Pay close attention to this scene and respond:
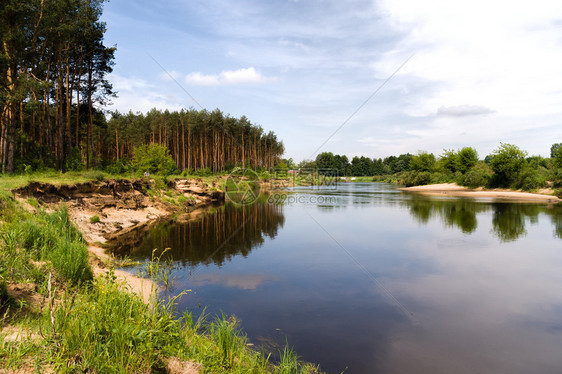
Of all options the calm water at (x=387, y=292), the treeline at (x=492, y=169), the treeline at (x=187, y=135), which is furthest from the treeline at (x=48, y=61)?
the treeline at (x=492, y=169)

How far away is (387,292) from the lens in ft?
36.6

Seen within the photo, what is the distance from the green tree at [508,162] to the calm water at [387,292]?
4019 centimetres

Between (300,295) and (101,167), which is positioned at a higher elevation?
(101,167)

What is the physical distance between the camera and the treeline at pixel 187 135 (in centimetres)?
7238

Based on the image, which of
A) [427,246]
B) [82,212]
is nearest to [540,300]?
[427,246]

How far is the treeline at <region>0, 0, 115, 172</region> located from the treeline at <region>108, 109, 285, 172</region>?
33.9 m

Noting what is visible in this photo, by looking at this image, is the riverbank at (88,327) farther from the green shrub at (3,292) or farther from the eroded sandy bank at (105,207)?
the eroded sandy bank at (105,207)

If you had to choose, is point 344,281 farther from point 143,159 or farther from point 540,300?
point 143,159

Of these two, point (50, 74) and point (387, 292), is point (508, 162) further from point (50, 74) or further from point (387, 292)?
point (50, 74)

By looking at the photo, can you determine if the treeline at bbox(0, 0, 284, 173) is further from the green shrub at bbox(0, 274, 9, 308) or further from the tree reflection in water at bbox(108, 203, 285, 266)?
the green shrub at bbox(0, 274, 9, 308)

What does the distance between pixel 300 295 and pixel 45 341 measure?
775 centimetres

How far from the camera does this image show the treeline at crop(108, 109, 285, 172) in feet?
237

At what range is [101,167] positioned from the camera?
1516 inches

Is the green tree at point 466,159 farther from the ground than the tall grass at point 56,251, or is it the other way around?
the green tree at point 466,159
